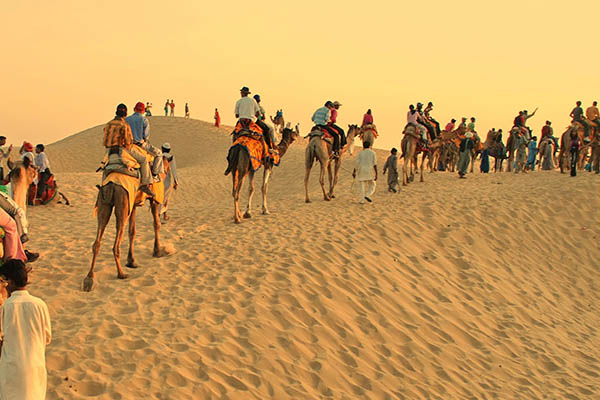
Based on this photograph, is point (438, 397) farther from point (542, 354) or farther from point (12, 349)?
point (12, 349)

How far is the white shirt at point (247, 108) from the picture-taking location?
12.6 m

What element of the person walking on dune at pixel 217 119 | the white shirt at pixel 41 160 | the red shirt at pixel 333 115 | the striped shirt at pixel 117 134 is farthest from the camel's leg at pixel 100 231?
the person walking on dune at pixel 217 119

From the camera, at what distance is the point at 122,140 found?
7715mm

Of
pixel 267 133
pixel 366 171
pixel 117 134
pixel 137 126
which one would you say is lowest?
pixel 366 171

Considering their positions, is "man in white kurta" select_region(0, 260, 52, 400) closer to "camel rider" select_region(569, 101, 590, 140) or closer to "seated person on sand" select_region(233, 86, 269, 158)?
"seated person on sand" select_region(233, 86, 269, 158)

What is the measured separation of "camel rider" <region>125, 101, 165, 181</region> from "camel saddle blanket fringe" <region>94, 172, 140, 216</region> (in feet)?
2.64

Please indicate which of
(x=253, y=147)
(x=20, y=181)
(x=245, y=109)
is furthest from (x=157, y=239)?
(x=245, y=109)

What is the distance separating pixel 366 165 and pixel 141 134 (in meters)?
7.83

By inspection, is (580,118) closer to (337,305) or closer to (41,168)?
(337,305)

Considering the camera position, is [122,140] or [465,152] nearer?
[122,140]

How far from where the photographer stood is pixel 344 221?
1242 centimetres

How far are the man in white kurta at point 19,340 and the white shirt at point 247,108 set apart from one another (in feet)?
29.3

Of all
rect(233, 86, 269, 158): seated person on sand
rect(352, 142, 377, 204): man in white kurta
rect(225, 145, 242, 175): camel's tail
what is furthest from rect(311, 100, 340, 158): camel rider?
rect(225, 145, 242, 175): camel's tail

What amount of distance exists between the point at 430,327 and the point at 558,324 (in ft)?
9.31
